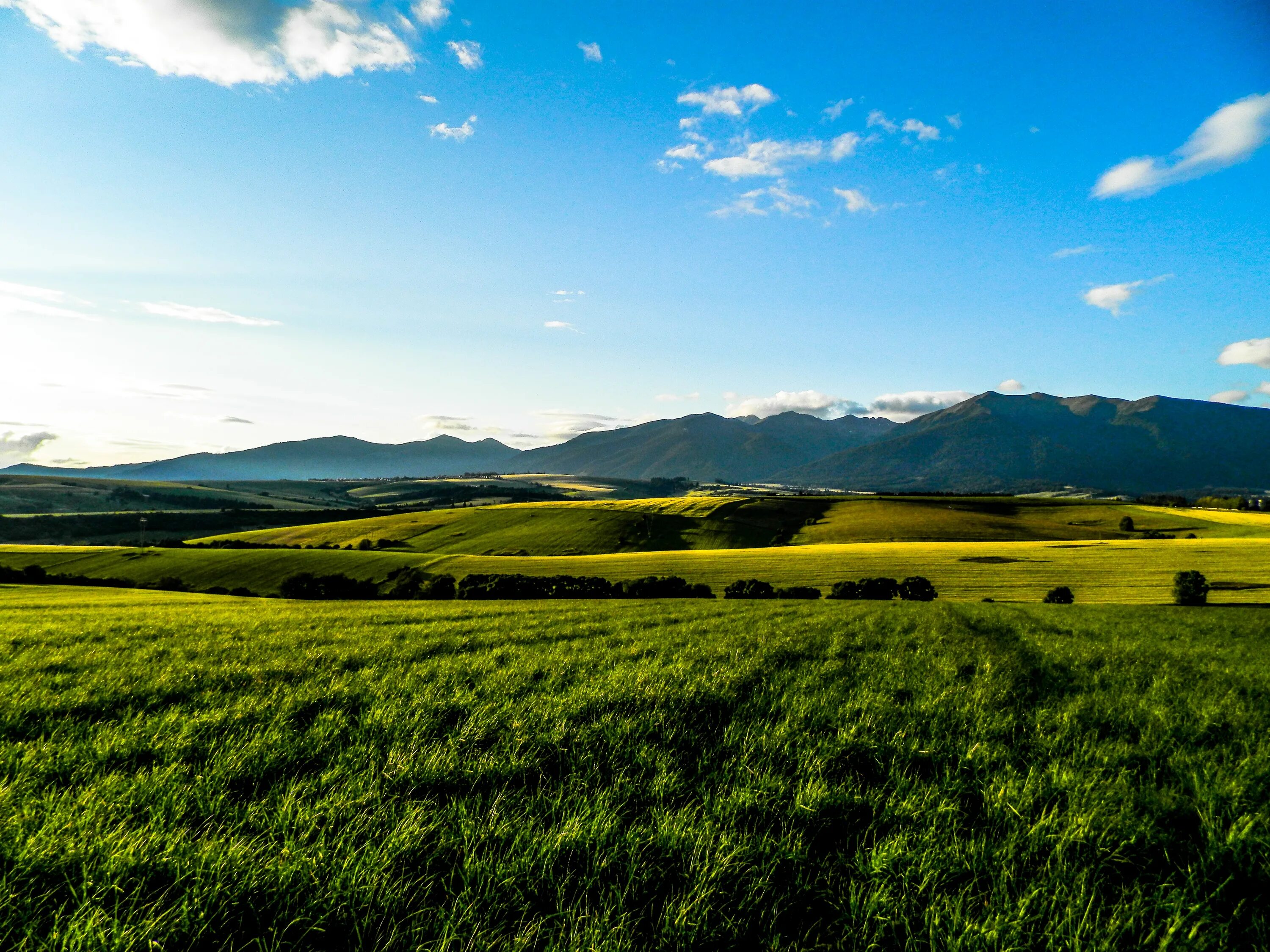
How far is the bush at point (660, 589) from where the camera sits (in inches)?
2126

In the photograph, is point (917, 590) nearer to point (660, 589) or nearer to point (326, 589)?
point (660, 589)

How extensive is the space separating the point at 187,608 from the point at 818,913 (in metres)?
29.4

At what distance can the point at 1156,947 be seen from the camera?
9.71ft

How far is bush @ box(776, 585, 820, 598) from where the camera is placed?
51.6 meters

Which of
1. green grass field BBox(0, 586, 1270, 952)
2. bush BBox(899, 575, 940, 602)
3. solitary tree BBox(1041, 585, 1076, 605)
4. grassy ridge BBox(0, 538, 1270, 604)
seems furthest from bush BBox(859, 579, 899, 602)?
green grass field BBox(0, 586, 1270, 952)

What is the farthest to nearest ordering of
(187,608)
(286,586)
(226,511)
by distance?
1. (226,511)
2. (286,586)
3. (187,608)

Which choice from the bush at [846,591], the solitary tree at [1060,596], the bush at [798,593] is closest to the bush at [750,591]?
the bush at [798,593]

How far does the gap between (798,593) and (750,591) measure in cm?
453

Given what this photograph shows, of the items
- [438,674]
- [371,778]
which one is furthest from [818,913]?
[438,674]

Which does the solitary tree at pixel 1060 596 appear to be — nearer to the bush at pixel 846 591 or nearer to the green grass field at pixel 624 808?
the bush at pixel 846 591

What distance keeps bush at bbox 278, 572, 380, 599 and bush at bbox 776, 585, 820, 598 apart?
1705 inches

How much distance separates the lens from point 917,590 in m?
54.1

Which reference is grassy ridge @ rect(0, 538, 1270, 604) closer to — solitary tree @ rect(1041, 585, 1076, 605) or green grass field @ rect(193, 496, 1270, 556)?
solitary tree @ rect(1041, 585, 1076, 605)

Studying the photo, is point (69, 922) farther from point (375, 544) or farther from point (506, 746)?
point (375, 544)
